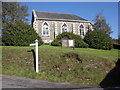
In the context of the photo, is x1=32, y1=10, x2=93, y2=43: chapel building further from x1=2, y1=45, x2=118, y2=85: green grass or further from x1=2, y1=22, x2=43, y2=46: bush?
x1=2, y1=45, x2=118, y2=85: green grass

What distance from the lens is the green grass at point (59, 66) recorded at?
9773 mm

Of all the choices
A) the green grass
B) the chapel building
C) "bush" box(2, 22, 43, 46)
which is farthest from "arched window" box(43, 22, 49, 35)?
the green grass

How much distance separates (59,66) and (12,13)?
22450mm

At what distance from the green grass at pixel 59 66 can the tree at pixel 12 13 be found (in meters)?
16.5

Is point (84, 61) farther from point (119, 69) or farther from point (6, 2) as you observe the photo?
point (6, 2)

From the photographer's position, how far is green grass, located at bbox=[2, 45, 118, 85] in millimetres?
9773

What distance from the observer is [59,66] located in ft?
37.8

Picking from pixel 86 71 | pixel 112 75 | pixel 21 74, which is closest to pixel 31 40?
pixel 21 74

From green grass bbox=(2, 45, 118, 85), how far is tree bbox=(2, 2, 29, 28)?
54.3 feet


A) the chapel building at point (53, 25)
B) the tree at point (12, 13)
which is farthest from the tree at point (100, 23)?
the tree at point (12, 13)

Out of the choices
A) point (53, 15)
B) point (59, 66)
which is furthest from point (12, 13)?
point (59, 66)

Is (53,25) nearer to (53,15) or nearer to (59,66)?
(53,15)

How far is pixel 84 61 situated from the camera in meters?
12.1

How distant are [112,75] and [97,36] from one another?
42.8 ft
